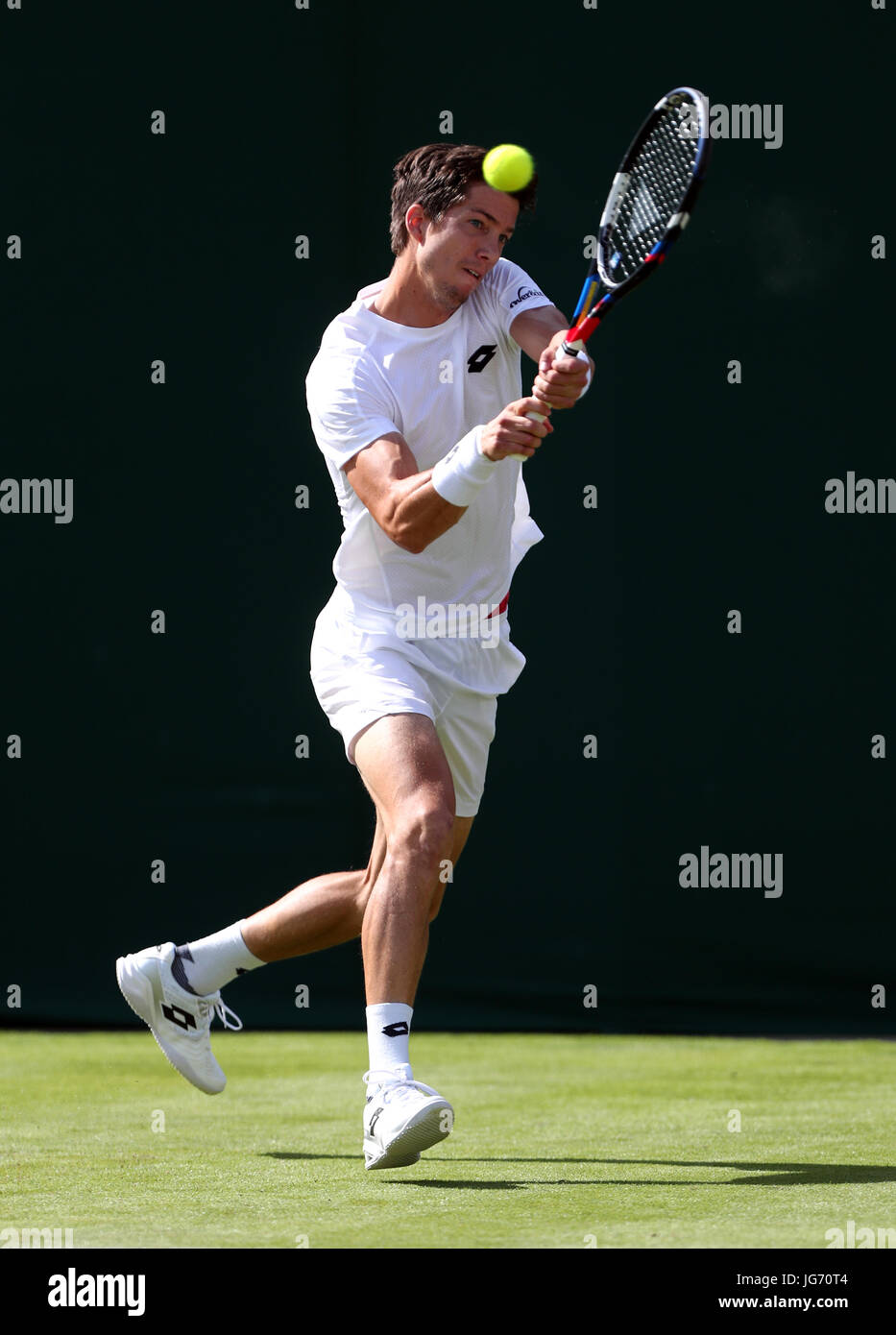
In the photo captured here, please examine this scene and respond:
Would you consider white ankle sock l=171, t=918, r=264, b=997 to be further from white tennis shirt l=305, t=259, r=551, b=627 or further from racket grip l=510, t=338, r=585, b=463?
racket grip l=510, t=338, r=585, b=463

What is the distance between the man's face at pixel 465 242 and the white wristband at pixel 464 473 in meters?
0.46

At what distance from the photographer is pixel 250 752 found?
5570mm

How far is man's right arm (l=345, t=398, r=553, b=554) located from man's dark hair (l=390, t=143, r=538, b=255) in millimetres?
408

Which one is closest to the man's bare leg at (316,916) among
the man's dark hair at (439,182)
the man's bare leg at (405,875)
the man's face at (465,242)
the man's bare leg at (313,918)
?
the man's bare leg at (313,918)

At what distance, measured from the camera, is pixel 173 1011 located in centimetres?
352

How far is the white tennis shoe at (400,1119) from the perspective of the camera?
271 centimetres

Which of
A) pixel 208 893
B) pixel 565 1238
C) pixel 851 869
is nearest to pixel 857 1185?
pixel 565 1238

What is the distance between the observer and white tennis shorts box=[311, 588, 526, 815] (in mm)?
3145

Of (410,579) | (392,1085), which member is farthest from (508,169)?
(392,1085)

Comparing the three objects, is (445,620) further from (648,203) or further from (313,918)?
(648,203)

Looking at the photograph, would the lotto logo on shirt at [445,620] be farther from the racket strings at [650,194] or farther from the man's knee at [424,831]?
the racket strings at [650,194]

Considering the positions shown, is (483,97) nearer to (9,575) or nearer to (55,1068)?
(9,575)

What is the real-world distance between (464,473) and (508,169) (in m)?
0.55

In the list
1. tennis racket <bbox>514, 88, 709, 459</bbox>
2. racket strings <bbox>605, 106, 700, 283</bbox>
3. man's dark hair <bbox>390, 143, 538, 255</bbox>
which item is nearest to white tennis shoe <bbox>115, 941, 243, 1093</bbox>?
tennis racket <bbox>514, 88, 709, 459</bbox>
